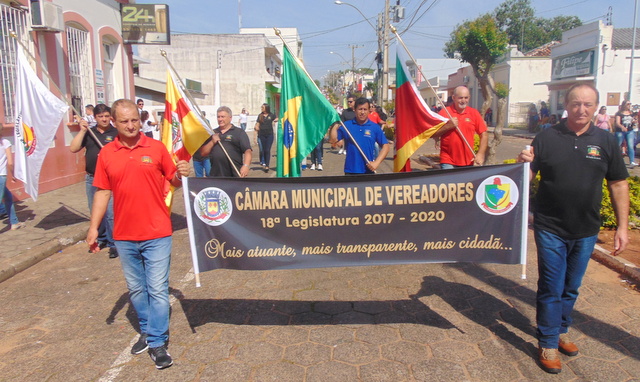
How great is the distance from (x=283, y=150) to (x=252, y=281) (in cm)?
148

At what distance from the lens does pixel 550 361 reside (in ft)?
11.5

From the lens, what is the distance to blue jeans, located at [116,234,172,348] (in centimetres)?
370

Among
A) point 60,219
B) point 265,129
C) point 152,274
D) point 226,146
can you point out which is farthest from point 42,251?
point 265,129

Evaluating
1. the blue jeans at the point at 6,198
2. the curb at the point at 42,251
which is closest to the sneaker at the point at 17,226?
the blue jeans at the point at 6,198

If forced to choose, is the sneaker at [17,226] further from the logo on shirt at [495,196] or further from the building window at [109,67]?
the logo on shirt at [495,196]

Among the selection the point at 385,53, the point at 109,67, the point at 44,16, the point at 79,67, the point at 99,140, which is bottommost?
the point at 99,140

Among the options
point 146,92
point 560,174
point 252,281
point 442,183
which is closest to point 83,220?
point 252,281

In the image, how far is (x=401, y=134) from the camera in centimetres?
570

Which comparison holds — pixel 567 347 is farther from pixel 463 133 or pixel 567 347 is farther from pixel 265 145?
pixel 265 145

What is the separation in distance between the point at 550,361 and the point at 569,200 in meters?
1.12

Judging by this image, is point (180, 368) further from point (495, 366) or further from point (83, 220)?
point (83, 220)

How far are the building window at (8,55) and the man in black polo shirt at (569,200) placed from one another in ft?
31.8

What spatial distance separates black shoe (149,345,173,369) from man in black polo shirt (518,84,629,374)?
104 inches

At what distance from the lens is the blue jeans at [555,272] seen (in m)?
3.54
